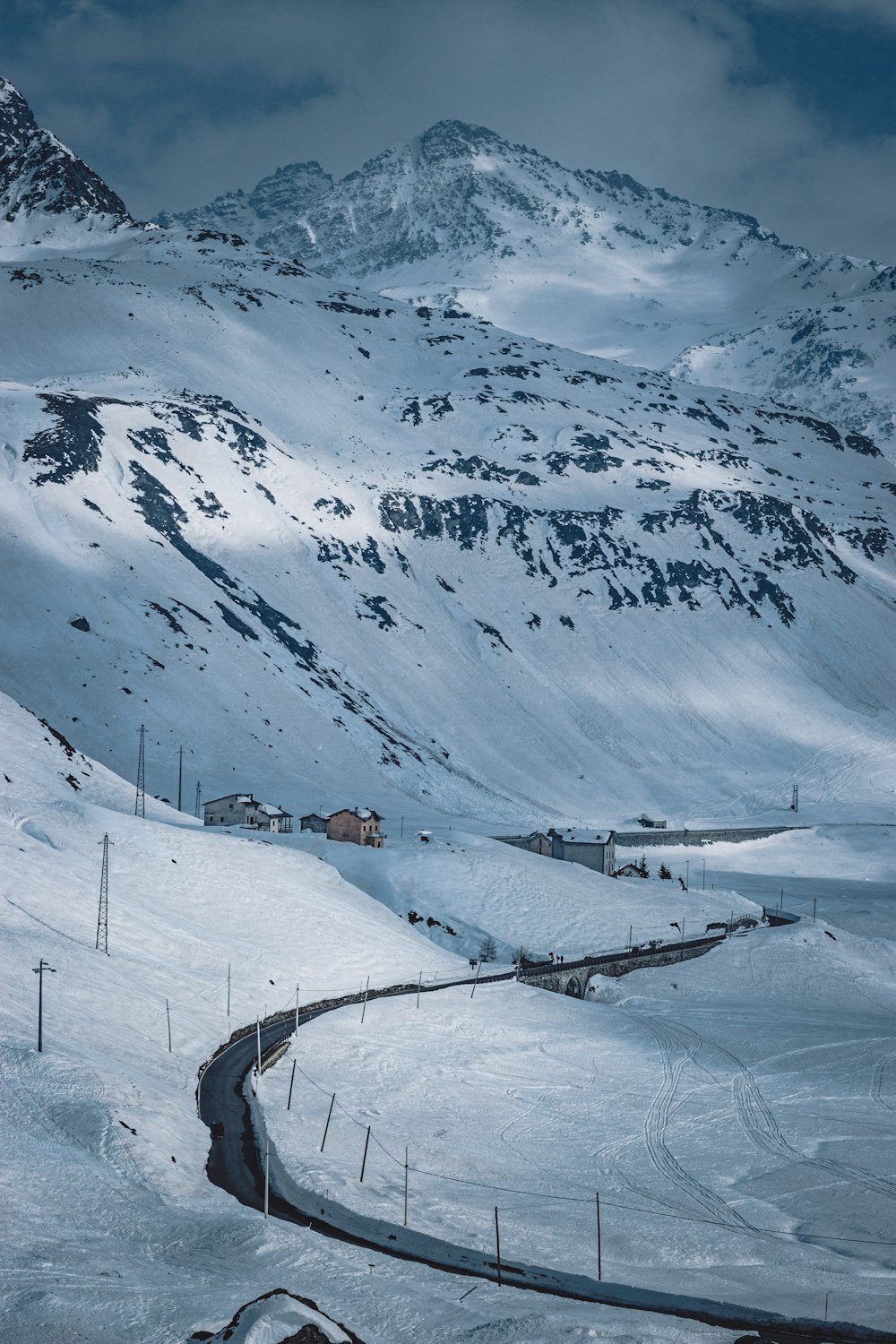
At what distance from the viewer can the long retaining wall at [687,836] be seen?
128500mm

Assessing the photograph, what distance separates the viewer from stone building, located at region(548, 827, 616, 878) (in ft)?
335

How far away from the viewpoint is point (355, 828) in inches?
3585

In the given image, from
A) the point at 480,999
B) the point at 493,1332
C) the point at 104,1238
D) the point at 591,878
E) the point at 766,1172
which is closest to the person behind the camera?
the point at 493,1332

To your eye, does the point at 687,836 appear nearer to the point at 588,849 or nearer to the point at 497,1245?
the point at 588,849

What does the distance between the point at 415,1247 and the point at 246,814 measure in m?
71.3

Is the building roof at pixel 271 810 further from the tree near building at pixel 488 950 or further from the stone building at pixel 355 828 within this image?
the tree near building at pixel 488 950

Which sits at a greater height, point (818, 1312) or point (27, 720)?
point (27, 720)

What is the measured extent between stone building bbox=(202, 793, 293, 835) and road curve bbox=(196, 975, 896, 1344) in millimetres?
57114

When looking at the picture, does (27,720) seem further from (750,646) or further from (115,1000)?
(750,646)

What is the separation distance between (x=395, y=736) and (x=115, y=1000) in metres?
96.3

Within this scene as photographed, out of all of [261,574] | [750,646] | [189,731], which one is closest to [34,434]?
[261,574]

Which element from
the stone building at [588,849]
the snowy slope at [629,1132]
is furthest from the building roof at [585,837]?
the snowy slope at [629,1132]

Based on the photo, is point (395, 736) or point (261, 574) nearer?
point (395, 736)

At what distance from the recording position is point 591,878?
91500 mm
